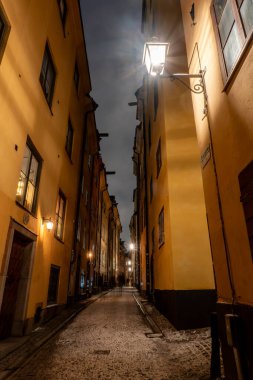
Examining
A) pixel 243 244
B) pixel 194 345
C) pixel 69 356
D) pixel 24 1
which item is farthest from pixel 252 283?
pixel 24 1

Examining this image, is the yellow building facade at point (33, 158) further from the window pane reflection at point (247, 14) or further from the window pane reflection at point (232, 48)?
the window pane reflection at point (247, 14)

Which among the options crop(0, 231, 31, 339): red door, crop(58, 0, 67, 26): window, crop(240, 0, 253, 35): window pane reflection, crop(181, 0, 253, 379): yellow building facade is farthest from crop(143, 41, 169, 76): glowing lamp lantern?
crop(58, 0, 67, 26): window

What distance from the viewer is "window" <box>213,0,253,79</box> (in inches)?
128

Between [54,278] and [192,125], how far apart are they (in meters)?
8.46

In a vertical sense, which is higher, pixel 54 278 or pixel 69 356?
pixel 54 278

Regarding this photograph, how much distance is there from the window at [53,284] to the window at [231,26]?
905 centimetres

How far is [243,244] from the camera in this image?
3.21m

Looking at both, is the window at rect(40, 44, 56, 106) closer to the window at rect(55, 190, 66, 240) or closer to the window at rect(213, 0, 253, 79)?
the window at rect(55, 190, 66, 240)

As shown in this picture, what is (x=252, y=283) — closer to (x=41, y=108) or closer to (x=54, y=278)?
(x=41, y=108)

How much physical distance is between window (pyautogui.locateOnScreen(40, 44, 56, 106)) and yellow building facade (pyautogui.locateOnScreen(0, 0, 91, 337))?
0.03m

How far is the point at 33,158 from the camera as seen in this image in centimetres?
781

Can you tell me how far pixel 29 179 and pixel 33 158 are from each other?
0.80 m

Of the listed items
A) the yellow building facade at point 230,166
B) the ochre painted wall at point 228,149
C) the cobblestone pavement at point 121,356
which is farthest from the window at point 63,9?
the cobblestone pavement at point 121,356

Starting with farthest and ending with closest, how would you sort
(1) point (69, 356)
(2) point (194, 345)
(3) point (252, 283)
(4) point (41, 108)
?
(4) point (41, 108) → (2) point (194, 345) → (1) point (69, 356) → (3) point (252, 283)
